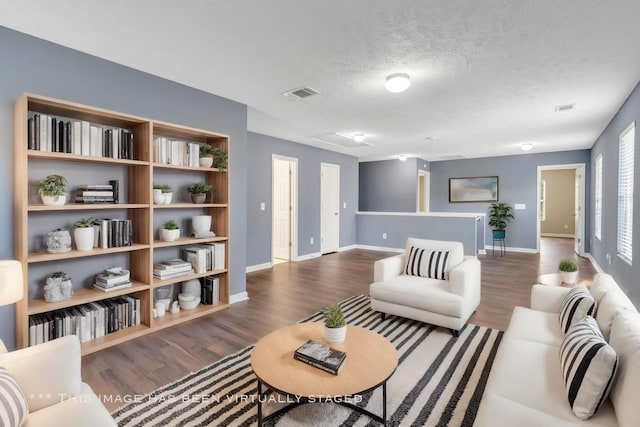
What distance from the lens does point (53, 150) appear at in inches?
91.7

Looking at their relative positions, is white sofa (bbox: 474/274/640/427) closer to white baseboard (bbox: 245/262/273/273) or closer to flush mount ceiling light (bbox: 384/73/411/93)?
flush mount ceiling light (bbox: 384/73/411/93)

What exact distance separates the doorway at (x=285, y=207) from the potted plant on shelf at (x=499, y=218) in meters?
4.67

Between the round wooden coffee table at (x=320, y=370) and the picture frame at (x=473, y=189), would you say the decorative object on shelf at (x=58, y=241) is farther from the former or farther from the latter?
the picture frame at (x=473, y=189)

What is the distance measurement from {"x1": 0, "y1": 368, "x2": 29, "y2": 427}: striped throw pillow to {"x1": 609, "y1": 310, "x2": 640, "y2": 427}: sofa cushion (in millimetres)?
2113

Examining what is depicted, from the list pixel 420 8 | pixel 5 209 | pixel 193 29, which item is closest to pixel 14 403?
pixel 5 209

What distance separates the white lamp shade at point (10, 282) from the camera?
162 centimetres

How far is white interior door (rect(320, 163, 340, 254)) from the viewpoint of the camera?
7004 millimetres

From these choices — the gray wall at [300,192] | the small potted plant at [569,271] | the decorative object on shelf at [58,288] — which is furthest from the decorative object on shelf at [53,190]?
the small potted plant at [569,271]

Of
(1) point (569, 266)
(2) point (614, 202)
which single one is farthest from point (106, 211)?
(2) point (614, 202)

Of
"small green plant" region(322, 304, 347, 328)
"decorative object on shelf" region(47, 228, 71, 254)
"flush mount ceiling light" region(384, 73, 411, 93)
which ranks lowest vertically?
"small green plant" region(322, 304, 347, 328)

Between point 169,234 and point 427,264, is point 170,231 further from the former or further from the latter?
point 427,264

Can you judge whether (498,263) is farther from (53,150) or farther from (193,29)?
(53,150)

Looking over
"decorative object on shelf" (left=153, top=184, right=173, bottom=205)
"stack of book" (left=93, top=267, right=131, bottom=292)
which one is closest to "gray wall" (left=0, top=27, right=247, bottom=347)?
"stack of book" (left=93, top=267, right=131, bottom=292)

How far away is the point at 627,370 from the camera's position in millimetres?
1151
